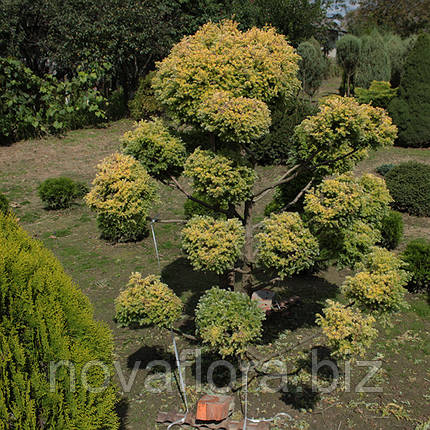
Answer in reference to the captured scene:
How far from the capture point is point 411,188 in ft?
33.1

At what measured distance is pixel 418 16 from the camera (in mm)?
39094

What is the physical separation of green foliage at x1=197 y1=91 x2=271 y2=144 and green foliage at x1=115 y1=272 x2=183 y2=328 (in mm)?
1761

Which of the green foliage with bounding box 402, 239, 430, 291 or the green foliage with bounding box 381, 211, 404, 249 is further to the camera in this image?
the green foliage with bounding box 381, 211, 404, 249

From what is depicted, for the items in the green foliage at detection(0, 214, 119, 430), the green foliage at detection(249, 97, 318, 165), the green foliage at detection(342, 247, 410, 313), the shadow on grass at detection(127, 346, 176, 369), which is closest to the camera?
the green foliage at detection(0, 214, 119, 430)

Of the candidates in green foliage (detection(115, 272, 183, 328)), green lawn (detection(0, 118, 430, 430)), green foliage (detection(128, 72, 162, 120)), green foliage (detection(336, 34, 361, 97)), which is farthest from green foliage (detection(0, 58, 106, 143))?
green foliage (detection(115, 272, 183, 328))

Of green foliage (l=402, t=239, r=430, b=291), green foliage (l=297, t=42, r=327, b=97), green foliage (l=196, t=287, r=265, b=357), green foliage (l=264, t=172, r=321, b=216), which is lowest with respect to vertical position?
green foliage (l=402, t=239, r=430, b=291)

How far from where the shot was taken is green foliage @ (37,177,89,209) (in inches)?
433

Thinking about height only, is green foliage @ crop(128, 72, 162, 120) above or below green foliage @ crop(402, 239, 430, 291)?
above

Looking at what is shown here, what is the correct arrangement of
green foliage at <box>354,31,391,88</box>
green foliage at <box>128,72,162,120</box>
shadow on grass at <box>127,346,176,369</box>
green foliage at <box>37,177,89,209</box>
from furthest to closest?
1. green foliage at <box>354,31,391,88</box>
2. green foliage at <box>128,72,162,120</box>
3. green foliage at <box>37,177,89,209</box>
4. shadow on grass at <box>127,346,176,369</box>

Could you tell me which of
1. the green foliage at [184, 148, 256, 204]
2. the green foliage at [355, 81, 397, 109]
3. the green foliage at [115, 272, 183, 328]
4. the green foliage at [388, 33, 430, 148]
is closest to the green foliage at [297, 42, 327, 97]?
the green foliage at [355, 81, 397, 109]

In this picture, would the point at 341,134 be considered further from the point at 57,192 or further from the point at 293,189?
the point at 57,192

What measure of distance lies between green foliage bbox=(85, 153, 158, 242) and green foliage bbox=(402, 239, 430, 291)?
4.52 metres

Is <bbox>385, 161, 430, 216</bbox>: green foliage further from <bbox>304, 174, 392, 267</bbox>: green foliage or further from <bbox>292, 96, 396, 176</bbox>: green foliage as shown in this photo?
<bbox>292, 96, 396, 176</bbox>: green foliage

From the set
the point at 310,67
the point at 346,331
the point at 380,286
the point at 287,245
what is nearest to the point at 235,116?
the point at 287,245
